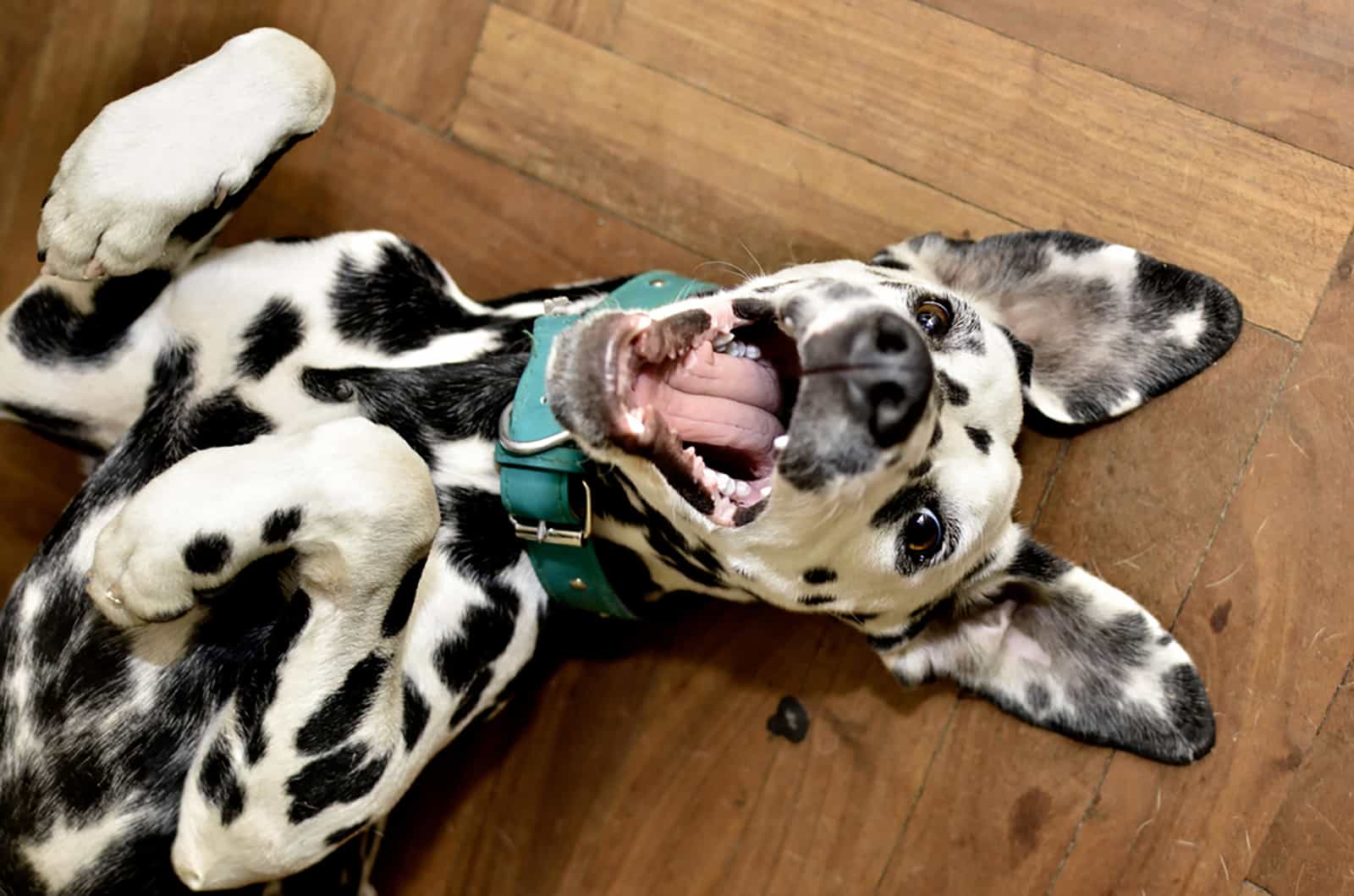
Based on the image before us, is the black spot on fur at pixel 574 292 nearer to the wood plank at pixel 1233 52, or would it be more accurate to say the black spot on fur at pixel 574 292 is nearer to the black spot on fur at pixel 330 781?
the black spot on fur at pixel 330 781

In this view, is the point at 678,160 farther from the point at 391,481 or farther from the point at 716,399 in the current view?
the point at 391,481

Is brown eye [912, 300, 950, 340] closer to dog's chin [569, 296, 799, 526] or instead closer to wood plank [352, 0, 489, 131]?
→ dog's chin [569, 296, 799, 526]

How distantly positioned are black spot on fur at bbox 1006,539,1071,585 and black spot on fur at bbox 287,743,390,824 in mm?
1431

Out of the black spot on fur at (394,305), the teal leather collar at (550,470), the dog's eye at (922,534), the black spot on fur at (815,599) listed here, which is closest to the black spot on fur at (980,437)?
the dog's eye at (922,534)

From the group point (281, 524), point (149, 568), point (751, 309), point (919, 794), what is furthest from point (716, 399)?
point (919, 794)

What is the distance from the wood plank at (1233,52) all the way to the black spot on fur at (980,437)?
3.73ft

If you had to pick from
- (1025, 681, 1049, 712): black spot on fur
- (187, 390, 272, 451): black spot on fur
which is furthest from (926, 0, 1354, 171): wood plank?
(187, 390, 272, 451): black spot on fur

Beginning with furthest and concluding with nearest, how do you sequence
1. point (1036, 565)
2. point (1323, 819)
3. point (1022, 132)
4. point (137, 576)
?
point (1022, 132)
point (1323, 819)
point (1036, 565)
point (137, 576)

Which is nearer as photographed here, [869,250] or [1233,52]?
[1233,52]

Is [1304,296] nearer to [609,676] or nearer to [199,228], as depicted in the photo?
[609,676]

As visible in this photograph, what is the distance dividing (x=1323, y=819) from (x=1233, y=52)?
74.8 inches

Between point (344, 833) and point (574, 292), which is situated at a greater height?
point (574, 292)

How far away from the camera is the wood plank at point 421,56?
305 cm

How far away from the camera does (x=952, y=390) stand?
7.39 ft
